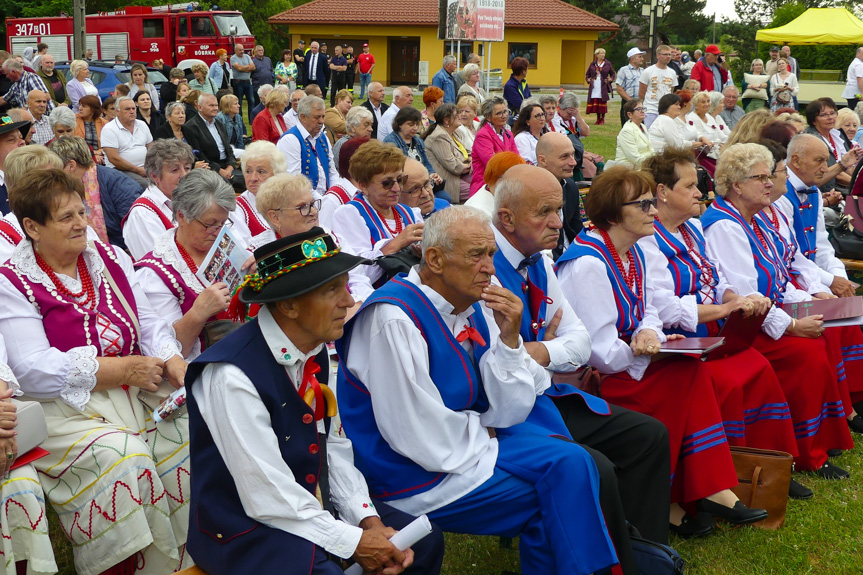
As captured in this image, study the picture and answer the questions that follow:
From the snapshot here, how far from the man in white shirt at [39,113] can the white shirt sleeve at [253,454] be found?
821 centimetres

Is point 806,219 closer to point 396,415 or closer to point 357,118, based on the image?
point 396,415

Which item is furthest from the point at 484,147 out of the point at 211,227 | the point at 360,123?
the point at 211,227

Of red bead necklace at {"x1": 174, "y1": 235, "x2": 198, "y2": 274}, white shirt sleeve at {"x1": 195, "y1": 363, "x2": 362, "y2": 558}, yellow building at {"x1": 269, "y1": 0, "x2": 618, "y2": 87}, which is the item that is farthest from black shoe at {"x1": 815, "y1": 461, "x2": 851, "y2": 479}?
yellow building at {"x1": 269, "y1": 0, "x2": 618, "y2": 87}

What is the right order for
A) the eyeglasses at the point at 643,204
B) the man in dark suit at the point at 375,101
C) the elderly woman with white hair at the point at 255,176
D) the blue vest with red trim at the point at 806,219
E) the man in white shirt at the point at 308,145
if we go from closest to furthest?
the eyeglasses at the point at 643,204 → the elderly woman with white hair at the point at 255,176 → the blue vest with red trim at the point at 806,219 → the man in white shirt at the point at 308,145 → the man in dark suit at the point at 375,101

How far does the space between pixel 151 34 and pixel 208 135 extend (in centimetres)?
1880

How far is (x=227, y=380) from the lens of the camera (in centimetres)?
240

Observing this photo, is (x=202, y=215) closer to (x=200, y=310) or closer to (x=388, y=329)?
(x=200, y=310)

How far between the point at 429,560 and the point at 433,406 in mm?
493

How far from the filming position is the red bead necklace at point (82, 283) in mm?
3363

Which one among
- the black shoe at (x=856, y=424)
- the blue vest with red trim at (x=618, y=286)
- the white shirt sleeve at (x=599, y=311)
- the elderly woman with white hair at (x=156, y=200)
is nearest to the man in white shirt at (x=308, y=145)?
the elderly woman with white hair at (x=156, y=200)

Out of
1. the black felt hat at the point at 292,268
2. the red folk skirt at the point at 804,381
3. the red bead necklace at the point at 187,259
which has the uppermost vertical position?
the black felt hat at the point at 292,268

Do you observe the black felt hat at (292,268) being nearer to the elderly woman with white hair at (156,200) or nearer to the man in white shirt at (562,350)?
the man in white shirt at (562,350)

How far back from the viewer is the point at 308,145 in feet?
27.7

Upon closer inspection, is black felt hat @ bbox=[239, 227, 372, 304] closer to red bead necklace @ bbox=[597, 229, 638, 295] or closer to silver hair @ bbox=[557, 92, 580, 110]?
red bead necklace @ bbox=[597, 229, 638, 295]
